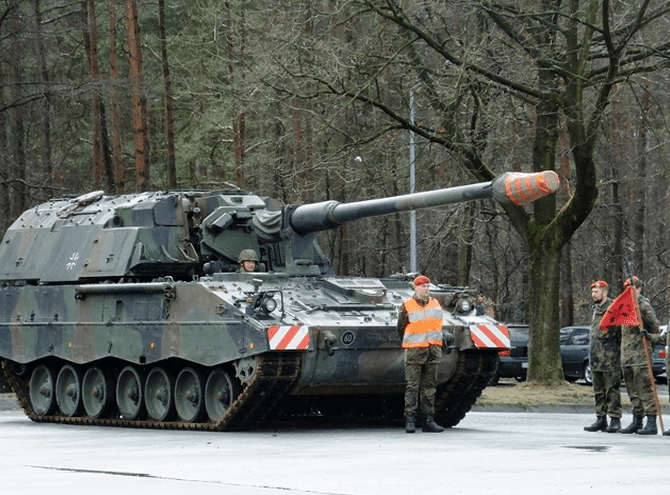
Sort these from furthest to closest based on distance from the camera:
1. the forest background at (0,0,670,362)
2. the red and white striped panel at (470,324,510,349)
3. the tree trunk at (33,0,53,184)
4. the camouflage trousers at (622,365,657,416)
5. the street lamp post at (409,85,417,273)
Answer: the tree trunk at (33,0,53,184) → the street lamp post at (409,85,417,273) → the forest background at (0,0,670,362) → the red and white striped panel at (470,324,510,349) → the camouflage trousers at (622,365,657,416)

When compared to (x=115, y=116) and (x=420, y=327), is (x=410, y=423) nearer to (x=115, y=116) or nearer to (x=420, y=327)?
(x=420, y=327)

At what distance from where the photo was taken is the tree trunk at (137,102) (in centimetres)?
3189

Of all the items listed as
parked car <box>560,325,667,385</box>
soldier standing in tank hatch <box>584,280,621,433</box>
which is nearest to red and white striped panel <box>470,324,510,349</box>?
soldier standing in tank hatch <box>584,280,621,433</box>

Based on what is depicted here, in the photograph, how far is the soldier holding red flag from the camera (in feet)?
54.0

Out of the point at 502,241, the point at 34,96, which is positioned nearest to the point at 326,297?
the point at 34,96

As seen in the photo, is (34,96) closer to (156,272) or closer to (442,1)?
(442,1)

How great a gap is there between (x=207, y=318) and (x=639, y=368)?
502 centimetres

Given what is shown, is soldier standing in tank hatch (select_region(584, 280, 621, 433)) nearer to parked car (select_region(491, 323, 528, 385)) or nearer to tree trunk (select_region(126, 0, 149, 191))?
parked car (select_region(491, 323, 528, 385))

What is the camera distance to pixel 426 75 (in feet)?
81.7

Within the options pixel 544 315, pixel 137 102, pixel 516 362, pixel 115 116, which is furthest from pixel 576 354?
pixel 115 116

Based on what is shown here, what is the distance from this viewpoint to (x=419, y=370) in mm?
16328

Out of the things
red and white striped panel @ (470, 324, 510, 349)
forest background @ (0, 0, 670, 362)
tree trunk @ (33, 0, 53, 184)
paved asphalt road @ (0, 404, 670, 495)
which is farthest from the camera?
tree trunk @ (33, 0, 53, 184)

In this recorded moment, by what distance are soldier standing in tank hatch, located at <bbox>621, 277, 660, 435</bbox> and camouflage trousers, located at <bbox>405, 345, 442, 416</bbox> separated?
2196 mm

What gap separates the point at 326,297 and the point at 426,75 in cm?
857
